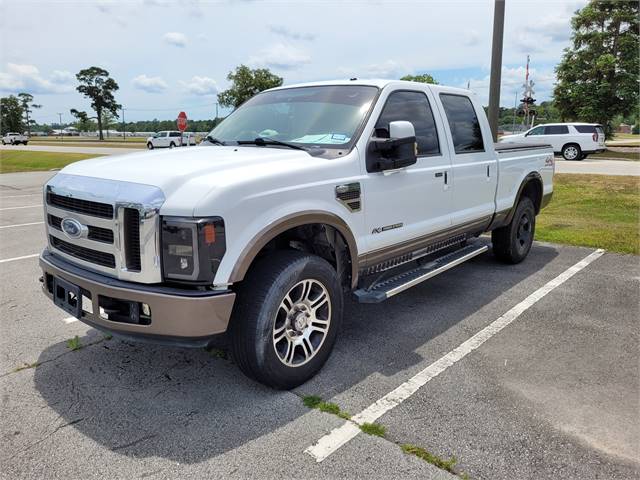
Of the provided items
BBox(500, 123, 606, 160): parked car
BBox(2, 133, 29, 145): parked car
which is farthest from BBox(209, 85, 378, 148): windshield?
BBox(2, 133, 29, 145): parked car

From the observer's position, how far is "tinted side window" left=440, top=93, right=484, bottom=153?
5.02 m

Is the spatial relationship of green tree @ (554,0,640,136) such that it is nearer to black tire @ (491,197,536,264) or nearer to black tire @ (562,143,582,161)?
black tire @ (562,143,582,161)

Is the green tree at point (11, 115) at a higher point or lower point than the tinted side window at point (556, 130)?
higher

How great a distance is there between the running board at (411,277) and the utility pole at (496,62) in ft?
13.8

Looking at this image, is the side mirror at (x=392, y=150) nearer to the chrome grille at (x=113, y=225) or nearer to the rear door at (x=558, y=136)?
the chrome grille at (x=113, y=225)

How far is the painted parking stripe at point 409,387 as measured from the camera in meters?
2.81

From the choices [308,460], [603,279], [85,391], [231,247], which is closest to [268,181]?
[231,247]

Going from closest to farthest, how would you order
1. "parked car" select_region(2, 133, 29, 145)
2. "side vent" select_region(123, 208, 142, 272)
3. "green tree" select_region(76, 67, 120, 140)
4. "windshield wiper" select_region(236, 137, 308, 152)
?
1. "side vent" select_region(123, 208, 142, 272)
2. "windshield wiper" select_region(236, 137, 308, 152)
3. "parked car" select_region(2, 133, 29, 145)
4. "green tree" select_region(76, 67, 120, 140)

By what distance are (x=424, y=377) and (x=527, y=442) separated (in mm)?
860

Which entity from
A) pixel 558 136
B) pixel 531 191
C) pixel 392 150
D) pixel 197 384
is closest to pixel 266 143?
pixel 392 150

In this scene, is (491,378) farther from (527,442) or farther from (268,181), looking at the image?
(268,181)

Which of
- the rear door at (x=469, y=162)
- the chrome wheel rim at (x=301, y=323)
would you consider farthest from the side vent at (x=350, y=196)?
the rear door at (x=469, y=162)

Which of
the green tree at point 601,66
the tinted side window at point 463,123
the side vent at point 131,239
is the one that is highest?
the green tree at point 601,66

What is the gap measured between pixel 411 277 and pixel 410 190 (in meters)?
0.74
